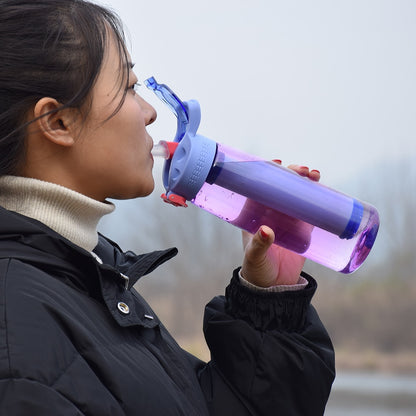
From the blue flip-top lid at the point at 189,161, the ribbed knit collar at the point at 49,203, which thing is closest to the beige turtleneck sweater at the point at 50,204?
the ribbed knit collar at the point at 49,203

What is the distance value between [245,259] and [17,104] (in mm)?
369

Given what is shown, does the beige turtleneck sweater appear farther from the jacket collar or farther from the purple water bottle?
the purple water bottle

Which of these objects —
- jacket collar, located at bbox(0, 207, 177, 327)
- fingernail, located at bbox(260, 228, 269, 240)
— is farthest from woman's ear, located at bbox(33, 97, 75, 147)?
fingernail, located at bbox(260, 228, 269, 240)

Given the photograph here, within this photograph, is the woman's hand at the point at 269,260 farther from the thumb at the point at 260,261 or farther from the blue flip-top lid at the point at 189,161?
the blue flip-top lid at the point at 189,161

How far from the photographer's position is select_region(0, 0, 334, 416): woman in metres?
0.63

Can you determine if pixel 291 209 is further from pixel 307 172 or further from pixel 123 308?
pixel 123 308

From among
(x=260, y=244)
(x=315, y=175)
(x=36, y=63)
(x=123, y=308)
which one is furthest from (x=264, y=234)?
(x=36, y=63)

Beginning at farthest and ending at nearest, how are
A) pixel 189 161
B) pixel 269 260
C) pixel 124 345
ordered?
pixel 269 260
pixel 189 161
pixel 124 345

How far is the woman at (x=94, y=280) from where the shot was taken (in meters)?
0.63

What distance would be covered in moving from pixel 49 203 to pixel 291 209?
1.05 ft

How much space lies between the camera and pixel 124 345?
73 cm

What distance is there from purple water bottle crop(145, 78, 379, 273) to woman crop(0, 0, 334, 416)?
1.7 inches

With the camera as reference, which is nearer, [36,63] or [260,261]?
[36,63]

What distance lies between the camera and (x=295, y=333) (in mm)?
958
